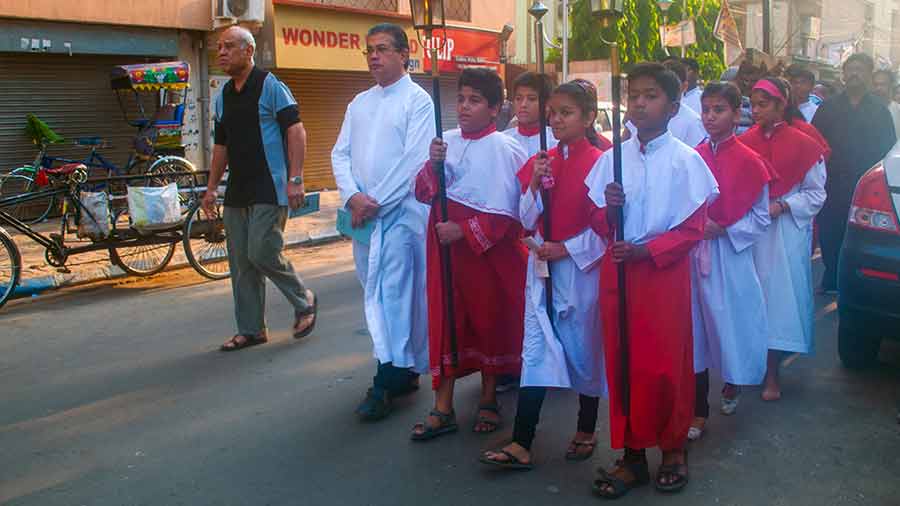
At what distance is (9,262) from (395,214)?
13.5 feet

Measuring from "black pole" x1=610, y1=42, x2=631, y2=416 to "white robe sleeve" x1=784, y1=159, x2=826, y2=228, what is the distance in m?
1.72

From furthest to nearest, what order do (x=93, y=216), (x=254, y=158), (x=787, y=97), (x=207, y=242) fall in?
(x=207, y=242)
(x=93, y=216)
(x=254, y=158)
(x=787, y=97)

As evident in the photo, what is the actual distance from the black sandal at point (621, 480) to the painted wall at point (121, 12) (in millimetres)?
10643

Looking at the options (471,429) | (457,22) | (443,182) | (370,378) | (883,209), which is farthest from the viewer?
(457,22)

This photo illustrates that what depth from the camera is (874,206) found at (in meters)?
5.08

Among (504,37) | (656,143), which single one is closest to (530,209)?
(656,143)

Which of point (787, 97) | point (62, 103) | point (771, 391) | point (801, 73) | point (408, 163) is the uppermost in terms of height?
point (62, 103)

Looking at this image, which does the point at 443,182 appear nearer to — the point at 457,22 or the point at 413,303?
the point at 413,303

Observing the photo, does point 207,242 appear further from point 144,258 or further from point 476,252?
point 476,252

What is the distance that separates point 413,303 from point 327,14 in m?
12.4

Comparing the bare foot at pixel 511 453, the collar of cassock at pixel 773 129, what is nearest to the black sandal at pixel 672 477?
the bare foot at pixel 511 453

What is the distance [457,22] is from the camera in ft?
65.0

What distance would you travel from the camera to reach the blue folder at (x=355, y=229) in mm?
4801

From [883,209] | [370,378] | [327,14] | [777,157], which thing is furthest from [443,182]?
[327,14]
